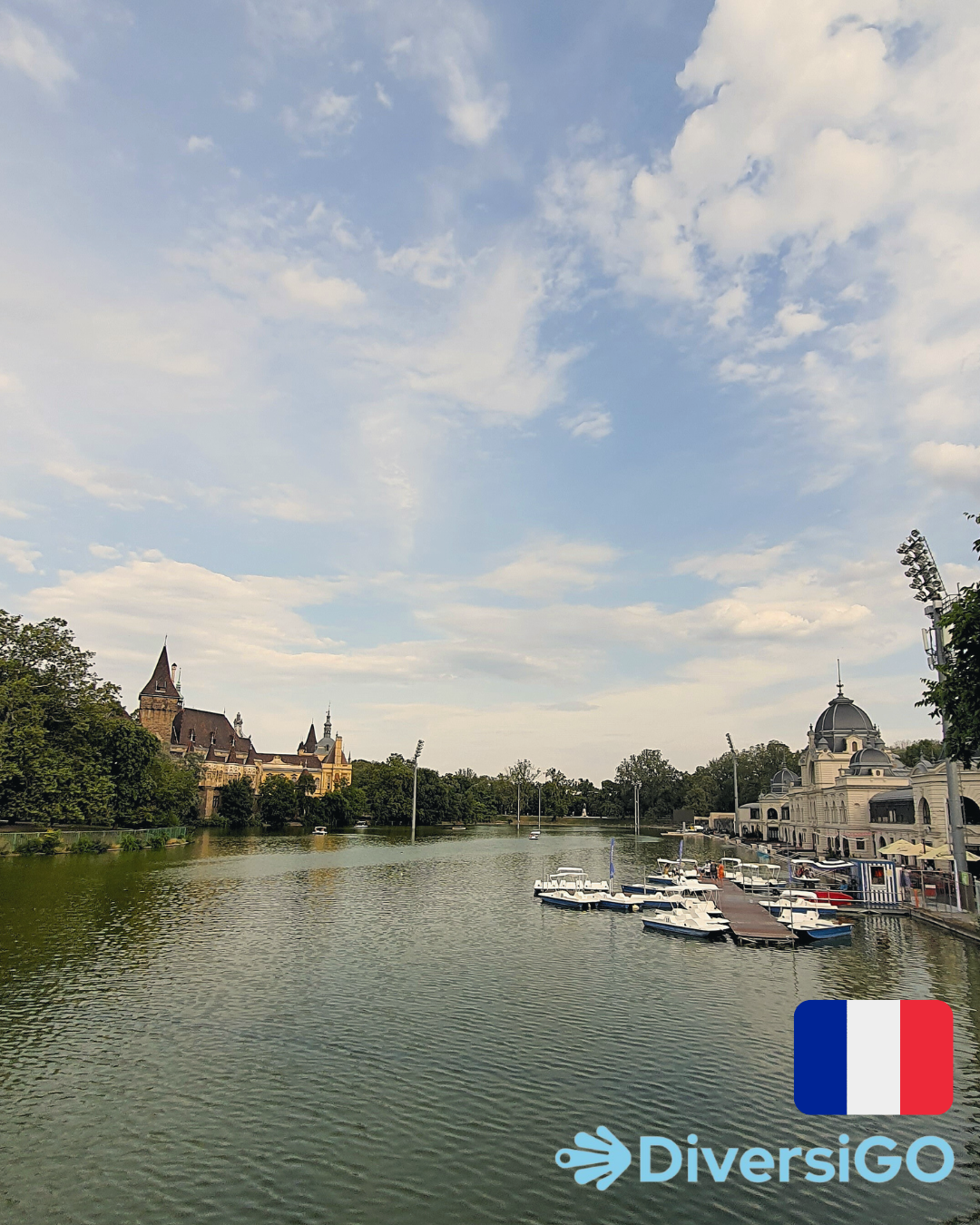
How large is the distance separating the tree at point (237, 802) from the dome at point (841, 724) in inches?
3499

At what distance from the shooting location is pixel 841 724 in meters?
90.2

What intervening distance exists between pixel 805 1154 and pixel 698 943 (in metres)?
22.2

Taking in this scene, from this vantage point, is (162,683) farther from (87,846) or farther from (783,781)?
(783,781)

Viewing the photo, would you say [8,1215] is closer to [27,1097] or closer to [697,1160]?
[27,1097]

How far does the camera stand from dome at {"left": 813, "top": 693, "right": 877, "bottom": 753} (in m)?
89.1

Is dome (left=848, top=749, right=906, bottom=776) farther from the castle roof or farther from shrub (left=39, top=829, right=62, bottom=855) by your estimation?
the castle roof

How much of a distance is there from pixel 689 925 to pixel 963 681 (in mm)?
20183

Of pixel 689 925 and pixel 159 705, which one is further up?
pixel 159 705

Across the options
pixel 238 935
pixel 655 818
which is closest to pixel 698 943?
pixel 238 935

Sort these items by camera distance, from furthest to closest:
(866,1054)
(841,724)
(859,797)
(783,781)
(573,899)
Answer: (783,781) → (841,724) → (859,797) → (573,899) → (866,1054)

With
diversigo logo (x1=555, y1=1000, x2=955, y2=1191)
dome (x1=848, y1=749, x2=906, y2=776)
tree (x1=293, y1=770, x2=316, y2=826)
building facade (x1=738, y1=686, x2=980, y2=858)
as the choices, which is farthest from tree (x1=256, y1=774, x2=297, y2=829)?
diversigo logo (x1=555, y1=1000, x2=955, y2=1191)

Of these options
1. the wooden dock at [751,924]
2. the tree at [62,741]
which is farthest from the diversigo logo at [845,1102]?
the tree at [62,741]

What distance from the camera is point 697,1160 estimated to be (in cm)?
1533

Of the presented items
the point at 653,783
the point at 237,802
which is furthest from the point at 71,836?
the point at 653,783
